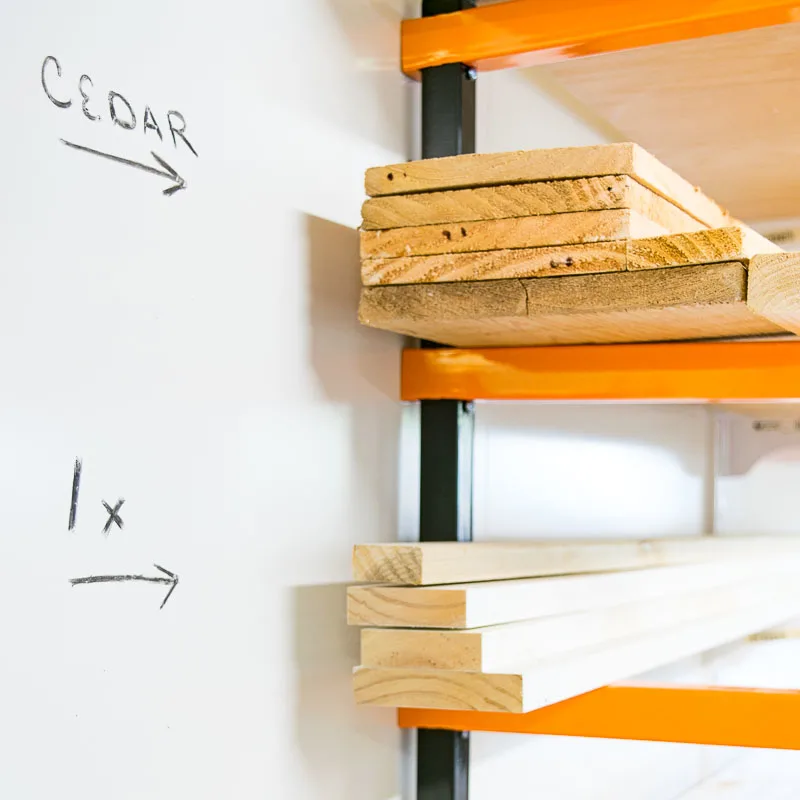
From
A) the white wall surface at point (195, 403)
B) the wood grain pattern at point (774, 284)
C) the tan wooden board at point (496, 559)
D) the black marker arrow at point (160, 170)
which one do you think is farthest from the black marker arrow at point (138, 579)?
the wood grain pattern at point (774, 284)

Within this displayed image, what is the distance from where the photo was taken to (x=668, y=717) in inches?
50.8

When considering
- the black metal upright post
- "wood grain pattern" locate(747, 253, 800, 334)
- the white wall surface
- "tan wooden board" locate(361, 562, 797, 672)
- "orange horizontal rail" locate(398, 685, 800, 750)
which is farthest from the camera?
the black metal upright post

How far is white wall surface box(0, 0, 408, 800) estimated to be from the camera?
90 cm

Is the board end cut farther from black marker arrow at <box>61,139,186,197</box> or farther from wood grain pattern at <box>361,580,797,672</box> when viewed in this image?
black marker arrow at <box>61,139,186,197</box>

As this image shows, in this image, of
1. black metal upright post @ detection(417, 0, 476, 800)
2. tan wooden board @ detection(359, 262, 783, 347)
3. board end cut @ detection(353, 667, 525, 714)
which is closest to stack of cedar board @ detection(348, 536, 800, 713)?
board end cut @ detection(353, 667, 525, 714)

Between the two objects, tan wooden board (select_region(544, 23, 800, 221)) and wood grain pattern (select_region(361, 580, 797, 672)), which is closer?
wood grain pattern (select_region(361, 580, 797, 672))

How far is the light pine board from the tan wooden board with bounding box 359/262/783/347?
10.7 inches

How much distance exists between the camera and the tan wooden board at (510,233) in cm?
112

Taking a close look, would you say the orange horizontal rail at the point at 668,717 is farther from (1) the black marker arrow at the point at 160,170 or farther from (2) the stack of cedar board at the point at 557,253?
(1) the black marker arrow at the point at 160,170

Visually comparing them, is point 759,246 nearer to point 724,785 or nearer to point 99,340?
point 99,340

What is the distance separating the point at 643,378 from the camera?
4.44ft

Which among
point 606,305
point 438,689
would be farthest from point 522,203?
point 438,689

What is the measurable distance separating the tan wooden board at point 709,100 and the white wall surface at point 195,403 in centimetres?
40

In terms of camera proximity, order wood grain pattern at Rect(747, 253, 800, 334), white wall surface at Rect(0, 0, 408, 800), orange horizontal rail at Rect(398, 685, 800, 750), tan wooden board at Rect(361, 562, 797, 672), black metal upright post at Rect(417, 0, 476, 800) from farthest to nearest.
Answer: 1. black metal upright post at Rect(417, 0, 476, 800)
2. orange horizontal rail at Rect(398, 685, 800, 750)
3. tan wooden board at Rect(361, 562, 797, 672)
4. wood grain pattern at Rect(747, 253, 800, 334)
5. white wall surface at Rect(0, 0, 408, 800)
